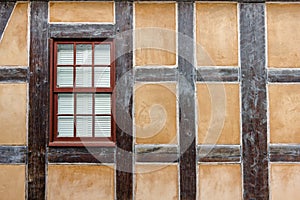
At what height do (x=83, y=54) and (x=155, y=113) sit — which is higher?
(x=83, y=54)

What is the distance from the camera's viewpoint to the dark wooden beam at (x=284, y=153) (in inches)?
211

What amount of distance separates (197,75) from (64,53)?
1.74 m

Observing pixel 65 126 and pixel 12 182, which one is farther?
pixel 65 126

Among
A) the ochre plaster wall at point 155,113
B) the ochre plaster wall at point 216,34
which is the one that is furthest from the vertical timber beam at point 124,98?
the ochre plaster wall at point 216,34

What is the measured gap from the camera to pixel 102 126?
5473 millimetres

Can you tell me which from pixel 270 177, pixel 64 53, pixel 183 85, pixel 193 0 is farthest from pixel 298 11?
pixel 64 53

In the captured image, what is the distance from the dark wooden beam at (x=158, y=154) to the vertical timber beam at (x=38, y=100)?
4.01 feet

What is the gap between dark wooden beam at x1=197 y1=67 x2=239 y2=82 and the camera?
5414 mm

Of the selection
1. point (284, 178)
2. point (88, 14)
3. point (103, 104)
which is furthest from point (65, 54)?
point (284, 178)

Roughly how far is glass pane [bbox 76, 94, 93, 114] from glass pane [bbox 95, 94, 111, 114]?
0.08 metres

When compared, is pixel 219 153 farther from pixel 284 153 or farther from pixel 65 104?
pixel 65 104

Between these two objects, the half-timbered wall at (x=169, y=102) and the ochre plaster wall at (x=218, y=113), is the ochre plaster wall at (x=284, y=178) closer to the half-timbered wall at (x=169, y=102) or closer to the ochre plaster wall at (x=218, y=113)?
the half-timbered wall at (x=169, y=102)

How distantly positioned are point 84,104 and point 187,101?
1.32 m

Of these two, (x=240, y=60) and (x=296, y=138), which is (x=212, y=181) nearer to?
(x=296, y=138)
